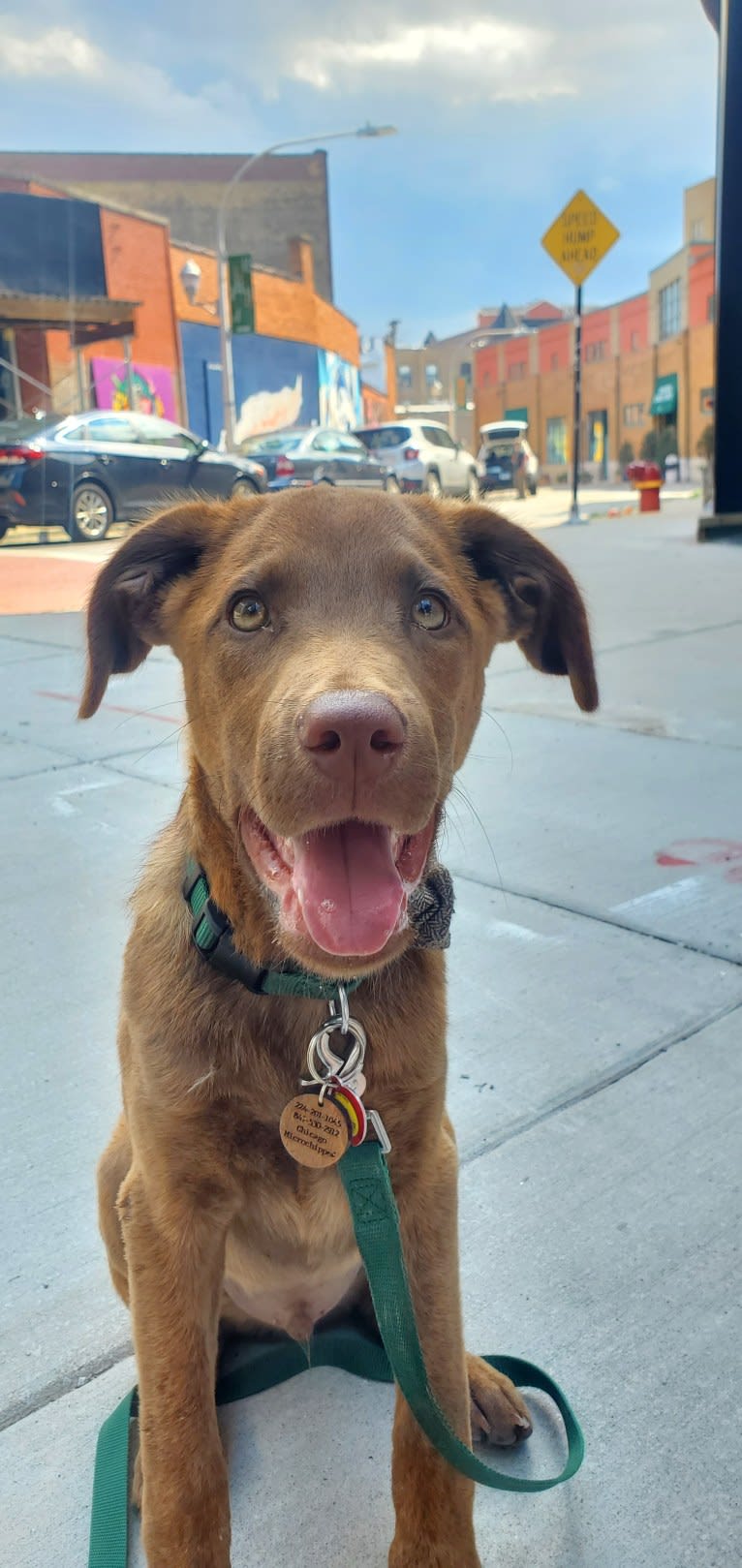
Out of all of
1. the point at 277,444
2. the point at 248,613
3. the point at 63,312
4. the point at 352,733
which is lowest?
the point at 352,733

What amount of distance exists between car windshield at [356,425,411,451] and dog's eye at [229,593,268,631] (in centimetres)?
2101

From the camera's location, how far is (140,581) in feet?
6.35

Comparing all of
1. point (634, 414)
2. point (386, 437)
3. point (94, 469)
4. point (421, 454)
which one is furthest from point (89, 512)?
point (634, 414)

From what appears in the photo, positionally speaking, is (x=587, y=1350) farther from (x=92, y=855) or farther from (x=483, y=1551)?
(x=92, y=855)

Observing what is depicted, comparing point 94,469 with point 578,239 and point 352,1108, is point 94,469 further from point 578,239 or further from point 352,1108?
point 352,1108

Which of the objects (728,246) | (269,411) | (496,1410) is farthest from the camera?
(269,411)

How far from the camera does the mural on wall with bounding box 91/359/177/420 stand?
25.0m

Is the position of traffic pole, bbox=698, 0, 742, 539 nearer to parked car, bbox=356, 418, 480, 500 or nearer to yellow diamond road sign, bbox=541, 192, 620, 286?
yellow diamond road sign, bbox=541, 192, 620, 286

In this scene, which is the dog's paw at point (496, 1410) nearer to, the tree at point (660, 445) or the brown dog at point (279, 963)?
the brown dog at point (279, 963)

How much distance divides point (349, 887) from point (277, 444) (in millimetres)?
A: 18819

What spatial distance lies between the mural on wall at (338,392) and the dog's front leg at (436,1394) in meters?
34.0

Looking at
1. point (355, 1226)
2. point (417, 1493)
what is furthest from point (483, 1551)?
point (355, 1226)

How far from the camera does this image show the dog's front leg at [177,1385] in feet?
4.78

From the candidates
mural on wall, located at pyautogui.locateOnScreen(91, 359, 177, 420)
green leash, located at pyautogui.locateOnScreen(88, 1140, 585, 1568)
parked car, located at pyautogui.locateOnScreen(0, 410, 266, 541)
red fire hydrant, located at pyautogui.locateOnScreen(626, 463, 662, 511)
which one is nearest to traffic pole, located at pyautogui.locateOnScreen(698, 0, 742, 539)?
parked car, located at pyautogui.locateOnScreen(0, 410, 266, 541)
